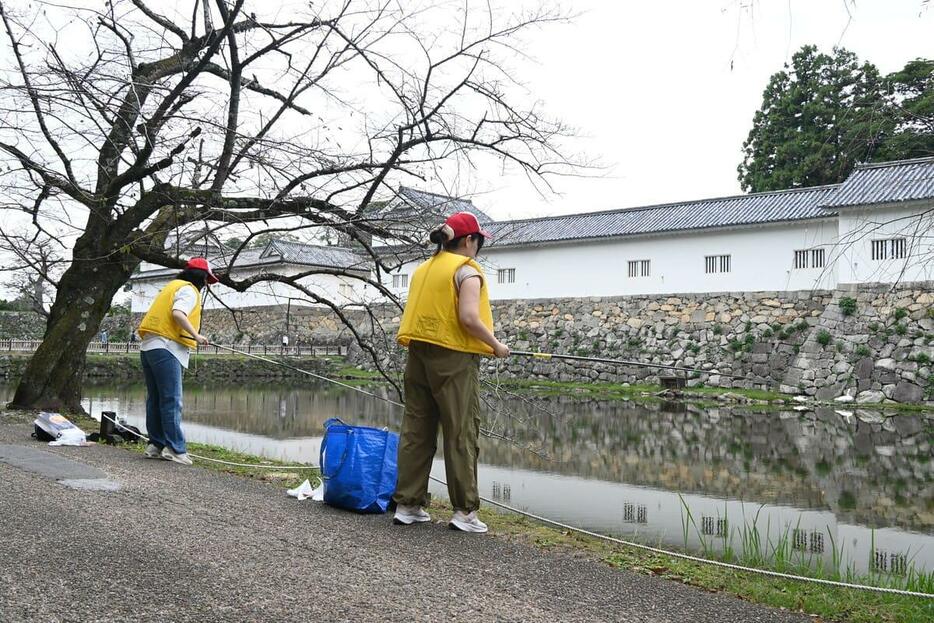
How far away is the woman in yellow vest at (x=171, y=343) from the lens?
19.4ft

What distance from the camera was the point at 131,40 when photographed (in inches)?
327

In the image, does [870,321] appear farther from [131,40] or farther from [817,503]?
[131,40]

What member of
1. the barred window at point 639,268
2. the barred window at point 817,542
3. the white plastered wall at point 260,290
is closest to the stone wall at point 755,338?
the barred window at point 639,268

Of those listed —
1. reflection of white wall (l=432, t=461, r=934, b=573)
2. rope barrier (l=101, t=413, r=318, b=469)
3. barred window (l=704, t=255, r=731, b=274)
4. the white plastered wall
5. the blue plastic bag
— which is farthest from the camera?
the white plastered wall

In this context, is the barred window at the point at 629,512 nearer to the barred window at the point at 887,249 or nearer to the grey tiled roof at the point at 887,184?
the barred window at the point at 887,249

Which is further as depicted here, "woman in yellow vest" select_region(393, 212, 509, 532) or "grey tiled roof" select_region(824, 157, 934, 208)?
"grey tiled roof" select_region(824, 157, 934, 208)

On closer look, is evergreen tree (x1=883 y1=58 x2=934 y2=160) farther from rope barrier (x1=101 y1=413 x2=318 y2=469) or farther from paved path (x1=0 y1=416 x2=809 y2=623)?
rope barrier (x1=101 y1=413 x2=318 y2=469)

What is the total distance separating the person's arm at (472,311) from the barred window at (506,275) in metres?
23.1

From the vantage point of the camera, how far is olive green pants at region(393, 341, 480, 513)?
13.1 feet

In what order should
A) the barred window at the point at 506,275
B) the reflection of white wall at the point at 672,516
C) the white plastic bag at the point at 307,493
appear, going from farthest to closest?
the barred window at the point at 506,275, the reflection of white wall at the point at 672,516, the white plastic bag at the point at 307,493

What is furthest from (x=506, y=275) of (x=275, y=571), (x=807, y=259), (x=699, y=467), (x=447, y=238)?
(x=275, y=571)

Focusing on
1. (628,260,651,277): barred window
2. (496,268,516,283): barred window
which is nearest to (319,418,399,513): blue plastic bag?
(628,260,651,277): barred window

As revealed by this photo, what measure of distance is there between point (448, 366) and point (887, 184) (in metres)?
19.1

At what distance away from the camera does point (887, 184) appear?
19.9 m
